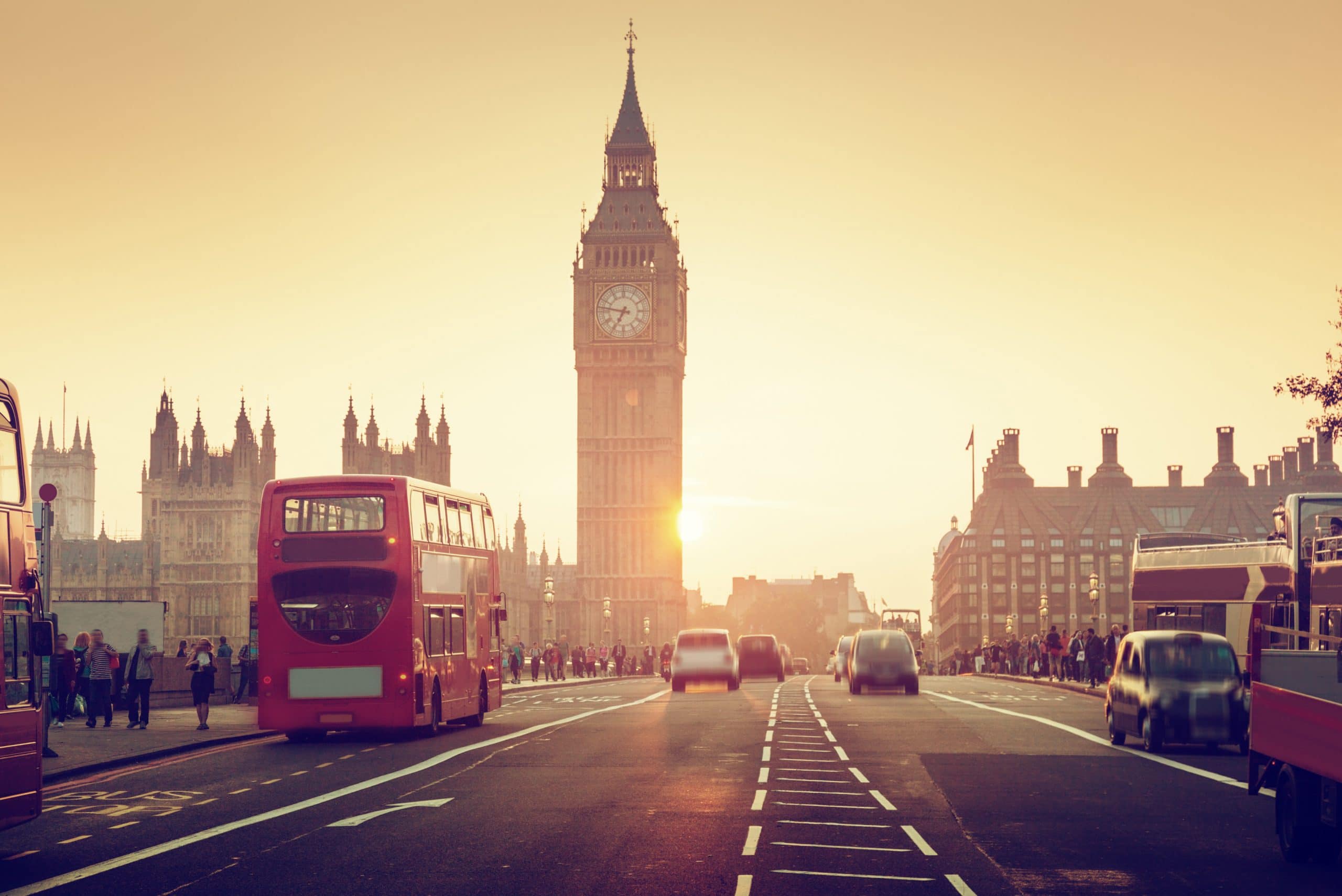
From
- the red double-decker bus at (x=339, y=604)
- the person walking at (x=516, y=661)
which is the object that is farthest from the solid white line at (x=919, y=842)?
the person walking at (x=516, y=661)

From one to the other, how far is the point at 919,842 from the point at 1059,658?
45.7m

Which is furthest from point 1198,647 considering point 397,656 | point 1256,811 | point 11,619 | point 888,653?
point 888,653

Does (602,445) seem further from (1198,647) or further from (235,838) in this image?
(235,838)

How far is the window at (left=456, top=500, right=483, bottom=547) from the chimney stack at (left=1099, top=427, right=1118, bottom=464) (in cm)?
12797

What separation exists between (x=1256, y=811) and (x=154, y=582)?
276 feet

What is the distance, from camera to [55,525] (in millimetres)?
103375

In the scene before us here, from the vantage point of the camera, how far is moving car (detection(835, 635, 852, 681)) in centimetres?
5466

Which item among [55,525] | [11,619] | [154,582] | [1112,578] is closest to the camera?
[11,619]

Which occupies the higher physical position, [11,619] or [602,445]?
[602,445]

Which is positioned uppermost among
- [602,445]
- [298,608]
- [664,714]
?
[602,445]

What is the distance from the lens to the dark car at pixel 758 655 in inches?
2294

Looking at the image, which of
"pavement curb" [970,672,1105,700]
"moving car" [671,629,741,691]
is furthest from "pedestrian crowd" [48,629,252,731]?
"pavement curb" [970,672,1105,700]

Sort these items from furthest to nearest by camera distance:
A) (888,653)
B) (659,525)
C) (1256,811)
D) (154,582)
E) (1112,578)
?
(1112,578) → (659,525) → (154,582) → (888,653) → (1256,811)

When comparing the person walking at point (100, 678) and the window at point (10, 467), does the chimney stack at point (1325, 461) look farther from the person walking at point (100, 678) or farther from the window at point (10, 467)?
the window at point (10, 467)
